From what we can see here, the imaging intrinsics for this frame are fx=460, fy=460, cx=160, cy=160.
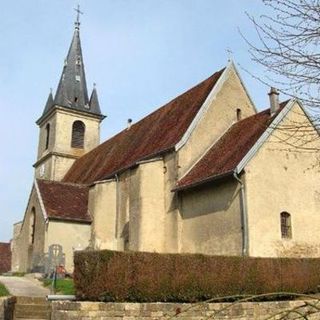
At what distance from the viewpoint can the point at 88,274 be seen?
10.4 m

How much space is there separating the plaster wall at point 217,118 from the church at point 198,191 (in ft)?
0.15

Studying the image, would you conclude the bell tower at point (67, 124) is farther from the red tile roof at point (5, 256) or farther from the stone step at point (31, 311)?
the stone step at point (31, 311)

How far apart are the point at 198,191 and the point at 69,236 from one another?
7303mm

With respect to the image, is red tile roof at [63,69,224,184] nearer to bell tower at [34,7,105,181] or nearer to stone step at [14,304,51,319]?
bell tower at [34,7,105,181]

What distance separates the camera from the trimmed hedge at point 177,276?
34.3ft

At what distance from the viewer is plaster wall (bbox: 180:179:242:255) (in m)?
15.8

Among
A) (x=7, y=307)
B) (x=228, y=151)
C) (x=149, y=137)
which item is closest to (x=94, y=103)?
(x=149, y=137)

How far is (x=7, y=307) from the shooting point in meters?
12.0

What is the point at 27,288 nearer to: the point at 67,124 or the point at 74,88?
the point at 67,124

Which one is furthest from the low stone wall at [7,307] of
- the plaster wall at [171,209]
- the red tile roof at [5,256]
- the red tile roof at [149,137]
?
the red tile roof at [5,256]

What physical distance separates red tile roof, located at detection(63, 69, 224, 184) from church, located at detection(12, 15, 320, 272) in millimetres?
72

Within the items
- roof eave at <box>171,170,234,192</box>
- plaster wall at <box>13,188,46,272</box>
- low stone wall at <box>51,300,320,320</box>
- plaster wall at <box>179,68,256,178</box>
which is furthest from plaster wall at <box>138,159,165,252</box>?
low stone wall at <box>51,300,320,320</box>

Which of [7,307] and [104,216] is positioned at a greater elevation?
[104,216]

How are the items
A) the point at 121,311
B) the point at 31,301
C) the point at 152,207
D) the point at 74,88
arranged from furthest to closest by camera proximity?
the point at 74,88 → the point at 152,207 → the point at 31,301 → the point at 121,311
